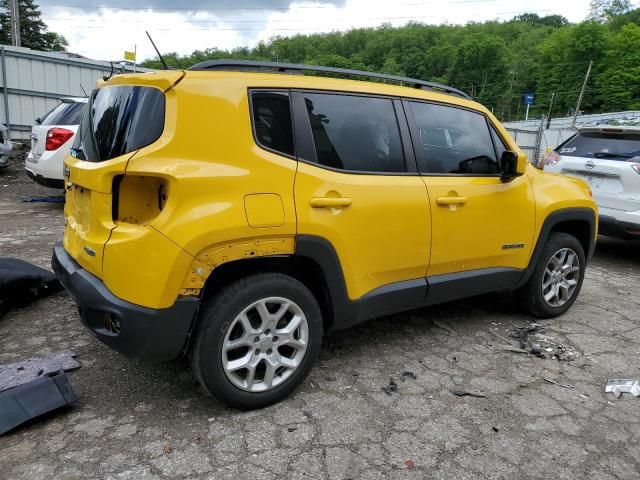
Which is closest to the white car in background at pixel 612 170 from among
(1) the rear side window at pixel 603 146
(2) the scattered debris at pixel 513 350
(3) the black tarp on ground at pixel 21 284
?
(1) the rear side window at pixel 603 146

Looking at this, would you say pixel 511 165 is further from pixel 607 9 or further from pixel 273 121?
pixel 607 9

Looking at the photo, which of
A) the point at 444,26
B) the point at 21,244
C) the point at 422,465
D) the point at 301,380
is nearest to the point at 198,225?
the point at 301,380

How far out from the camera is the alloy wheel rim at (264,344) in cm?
263

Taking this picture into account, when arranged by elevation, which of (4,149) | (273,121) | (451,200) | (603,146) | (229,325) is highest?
(273,121)

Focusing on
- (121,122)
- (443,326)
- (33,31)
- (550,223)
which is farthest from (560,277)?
(33,31)

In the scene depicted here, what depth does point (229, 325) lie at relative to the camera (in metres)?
2.55

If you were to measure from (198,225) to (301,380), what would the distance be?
1109mm

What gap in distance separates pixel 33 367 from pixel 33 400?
22.7 inches

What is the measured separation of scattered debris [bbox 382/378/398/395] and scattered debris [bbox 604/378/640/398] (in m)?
1.35

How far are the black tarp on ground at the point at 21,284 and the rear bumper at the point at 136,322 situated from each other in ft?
5.27

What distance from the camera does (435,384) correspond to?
3172 mm

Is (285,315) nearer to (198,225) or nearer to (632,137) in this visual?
(198,225)

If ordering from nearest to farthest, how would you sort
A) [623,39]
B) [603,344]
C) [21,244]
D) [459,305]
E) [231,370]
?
1. [231,370]
2. [603,344]
3. [459,305]
4. [21,244]
5. [623,39]

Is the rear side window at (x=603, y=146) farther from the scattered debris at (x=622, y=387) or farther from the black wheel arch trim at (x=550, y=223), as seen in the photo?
the scattered debris at (x=622, y=387)
